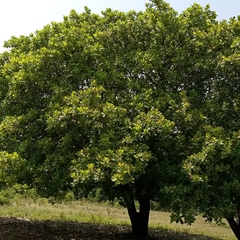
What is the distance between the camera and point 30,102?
1484 centimetres

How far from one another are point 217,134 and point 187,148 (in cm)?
124

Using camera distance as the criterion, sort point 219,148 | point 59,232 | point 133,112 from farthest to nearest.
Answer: point 59,232
point 133,112
point 219,148

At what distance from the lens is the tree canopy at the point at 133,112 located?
12211 millimetres

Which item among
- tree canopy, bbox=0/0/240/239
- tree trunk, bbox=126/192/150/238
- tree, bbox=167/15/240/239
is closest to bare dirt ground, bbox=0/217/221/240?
tree trunk, bbox=126/192/150/238

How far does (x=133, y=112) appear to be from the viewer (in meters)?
14.0

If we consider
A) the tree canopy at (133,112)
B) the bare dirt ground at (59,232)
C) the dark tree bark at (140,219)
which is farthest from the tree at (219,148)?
the bare dirt ground at (59,232)

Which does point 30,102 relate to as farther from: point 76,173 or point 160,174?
point 160,174

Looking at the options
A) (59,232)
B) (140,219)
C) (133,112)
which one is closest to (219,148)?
(133,112)

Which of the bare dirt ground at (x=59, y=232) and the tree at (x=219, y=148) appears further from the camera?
the bare dirt ground at (x=59, y=232)

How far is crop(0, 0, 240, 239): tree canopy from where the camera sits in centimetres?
1221

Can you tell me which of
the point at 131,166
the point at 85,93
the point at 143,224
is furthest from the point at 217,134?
the point at 143,224

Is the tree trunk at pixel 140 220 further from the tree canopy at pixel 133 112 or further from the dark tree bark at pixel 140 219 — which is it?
the tree canopy at pixel 133 112

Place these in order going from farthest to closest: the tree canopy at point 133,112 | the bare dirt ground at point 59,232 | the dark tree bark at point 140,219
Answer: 1. the dark tree bark at point 140,219
2. the bare dirt ground at point 59,232
3. the tree canopy at point 133,112

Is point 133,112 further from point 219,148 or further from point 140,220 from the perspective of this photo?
point 140,220
